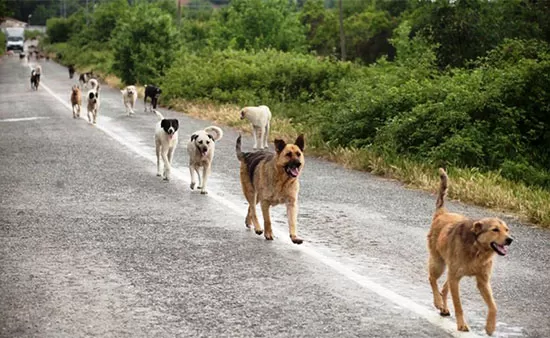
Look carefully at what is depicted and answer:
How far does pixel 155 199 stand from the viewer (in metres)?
12.3

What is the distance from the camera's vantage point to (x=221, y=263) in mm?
8297

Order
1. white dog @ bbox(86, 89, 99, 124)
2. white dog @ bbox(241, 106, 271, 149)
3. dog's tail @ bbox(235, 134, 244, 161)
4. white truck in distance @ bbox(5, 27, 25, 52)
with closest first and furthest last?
dog's tail @ bbox(235, 134, 244, 161), white dog @ bbox(241, 106, 271, 149), white dog @ bbox(86, 89, 99, 124), white truck in distance @ bbox(5, 27, 25, 52)

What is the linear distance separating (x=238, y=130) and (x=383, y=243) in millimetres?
14313

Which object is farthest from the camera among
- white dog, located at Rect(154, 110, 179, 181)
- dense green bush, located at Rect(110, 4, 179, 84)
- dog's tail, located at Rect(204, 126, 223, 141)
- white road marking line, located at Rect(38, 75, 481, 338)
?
dense green bush, located at Rect(110, 4, 179, 84)

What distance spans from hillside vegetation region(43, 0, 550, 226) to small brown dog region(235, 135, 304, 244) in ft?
11.8

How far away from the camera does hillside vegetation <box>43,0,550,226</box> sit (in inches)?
607

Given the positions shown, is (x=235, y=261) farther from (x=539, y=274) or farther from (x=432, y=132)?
(x=432, y=132)

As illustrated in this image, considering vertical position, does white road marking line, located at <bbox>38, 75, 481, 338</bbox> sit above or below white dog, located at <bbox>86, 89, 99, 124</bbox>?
above

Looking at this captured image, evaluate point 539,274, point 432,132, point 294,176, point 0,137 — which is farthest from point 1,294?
point 0,137

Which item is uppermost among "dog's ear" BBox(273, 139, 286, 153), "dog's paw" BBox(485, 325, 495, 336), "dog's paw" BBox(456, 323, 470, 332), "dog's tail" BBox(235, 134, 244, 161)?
"dog's ear" BBox(273, 139, 286, 153)

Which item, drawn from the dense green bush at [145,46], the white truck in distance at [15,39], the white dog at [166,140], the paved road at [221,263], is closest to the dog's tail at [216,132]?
the paved road at [221,263]

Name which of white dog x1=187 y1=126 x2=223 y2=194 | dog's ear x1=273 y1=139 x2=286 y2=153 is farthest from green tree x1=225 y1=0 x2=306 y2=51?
dog's ear x1=273 y1=139 x2=286 y2=153

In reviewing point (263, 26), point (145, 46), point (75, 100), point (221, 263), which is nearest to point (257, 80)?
point (75, 100)

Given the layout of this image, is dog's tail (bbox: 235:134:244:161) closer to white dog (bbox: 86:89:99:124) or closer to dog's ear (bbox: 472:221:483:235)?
dog's ear (bbox: 472:221:483:235)
